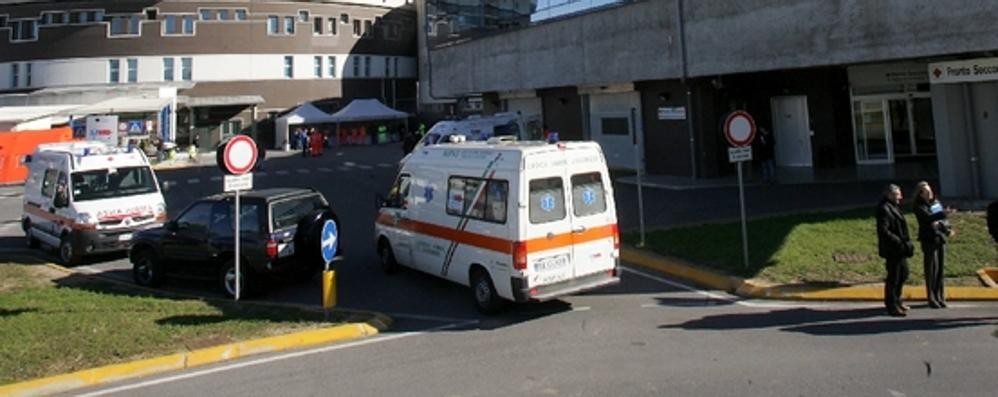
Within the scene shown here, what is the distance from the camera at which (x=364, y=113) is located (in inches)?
2299

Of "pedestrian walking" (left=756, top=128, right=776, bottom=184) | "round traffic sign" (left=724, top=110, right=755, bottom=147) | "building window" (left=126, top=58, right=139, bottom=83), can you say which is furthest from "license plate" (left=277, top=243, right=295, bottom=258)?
"building window" (left=126, top=58, right=139, bottom=83)

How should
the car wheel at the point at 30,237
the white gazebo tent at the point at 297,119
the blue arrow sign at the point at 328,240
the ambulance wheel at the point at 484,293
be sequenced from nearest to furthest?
the blue arrow sign at the point at 328,240 < the ambulance wheel at the point at 484,293 < the car wheel at the point at 30,237 < the white gazebo tent at the point at 297,119

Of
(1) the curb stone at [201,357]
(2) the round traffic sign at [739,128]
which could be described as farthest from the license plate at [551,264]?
(2) the round traffic sign at [739,128]

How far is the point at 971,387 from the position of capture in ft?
21.5

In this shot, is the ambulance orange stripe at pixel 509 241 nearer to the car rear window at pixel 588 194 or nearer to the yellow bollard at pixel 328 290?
the car rear window at pixel 588 194

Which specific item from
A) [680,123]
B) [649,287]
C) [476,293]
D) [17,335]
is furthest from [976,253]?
[17,335]

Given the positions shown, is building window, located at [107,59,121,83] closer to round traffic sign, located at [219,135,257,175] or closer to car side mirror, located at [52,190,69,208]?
car side mirror, located at [52,190,69,208]

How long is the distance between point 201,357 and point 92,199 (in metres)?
9.09

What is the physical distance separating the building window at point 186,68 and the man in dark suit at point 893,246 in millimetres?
57204

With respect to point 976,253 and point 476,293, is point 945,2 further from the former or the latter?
point 476,293

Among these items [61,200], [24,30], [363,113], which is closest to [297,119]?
[363,113]

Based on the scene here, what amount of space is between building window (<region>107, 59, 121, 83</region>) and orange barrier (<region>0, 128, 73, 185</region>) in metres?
21.9

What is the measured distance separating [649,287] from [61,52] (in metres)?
58.8

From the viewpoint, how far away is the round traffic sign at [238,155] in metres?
10.4
